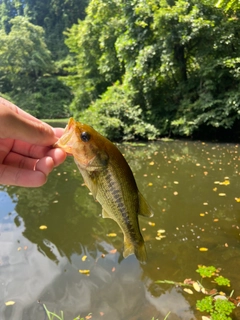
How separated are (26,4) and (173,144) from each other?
4705 centimetres

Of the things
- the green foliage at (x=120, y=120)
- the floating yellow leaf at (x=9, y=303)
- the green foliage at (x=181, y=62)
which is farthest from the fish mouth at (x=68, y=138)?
the green foliage at (x=120, y=120)

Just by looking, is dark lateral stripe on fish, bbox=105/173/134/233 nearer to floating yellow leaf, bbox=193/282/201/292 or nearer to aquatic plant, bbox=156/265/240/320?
aquatic plant, bbox=156/265/240/320

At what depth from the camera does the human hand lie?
161cm

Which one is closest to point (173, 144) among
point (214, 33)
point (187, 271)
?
point (214, 33)

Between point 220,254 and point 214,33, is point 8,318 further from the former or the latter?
point 214,33

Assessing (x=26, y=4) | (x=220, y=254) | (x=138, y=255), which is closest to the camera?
(x=138, y=255)

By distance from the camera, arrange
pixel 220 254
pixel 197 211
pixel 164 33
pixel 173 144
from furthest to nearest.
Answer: pixel 164 33, pixel 173 144, pixel 197 211, pixel 220 254

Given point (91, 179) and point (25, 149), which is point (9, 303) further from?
point (91, 179)

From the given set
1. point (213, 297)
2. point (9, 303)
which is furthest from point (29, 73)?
point (213, 297)

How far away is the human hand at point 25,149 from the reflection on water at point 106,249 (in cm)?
216

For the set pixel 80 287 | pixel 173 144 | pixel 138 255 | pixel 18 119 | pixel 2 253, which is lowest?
pixel 173 144

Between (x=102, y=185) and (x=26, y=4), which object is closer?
(x=102, y=185)

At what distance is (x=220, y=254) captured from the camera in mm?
4359

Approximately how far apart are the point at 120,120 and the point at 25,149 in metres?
13.3
